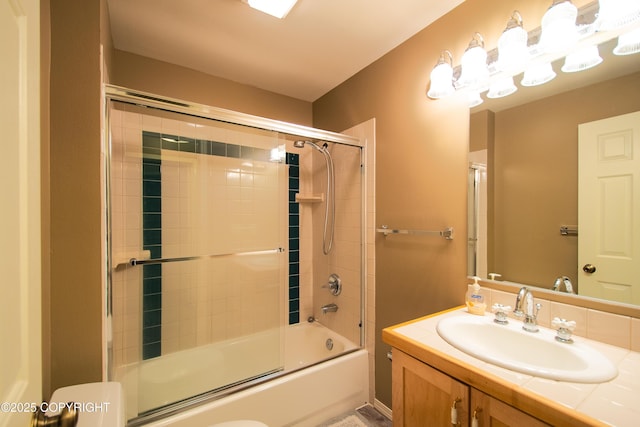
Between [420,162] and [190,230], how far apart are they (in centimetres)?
161

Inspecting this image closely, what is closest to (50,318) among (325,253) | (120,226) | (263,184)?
(120,226)

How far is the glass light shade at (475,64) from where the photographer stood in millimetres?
1275

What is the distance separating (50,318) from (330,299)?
72.2 inches

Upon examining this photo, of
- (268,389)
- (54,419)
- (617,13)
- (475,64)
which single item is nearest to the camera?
(54,419)

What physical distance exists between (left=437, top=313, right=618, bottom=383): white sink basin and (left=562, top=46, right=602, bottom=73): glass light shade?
1061 millimetres

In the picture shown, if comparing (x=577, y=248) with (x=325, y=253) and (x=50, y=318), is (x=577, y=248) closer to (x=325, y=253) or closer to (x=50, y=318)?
(x=325, y=253)

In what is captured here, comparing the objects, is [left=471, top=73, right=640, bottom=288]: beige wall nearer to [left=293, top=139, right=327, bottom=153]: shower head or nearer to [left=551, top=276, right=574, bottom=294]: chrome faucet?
[left=551, top=276, right=574, bottom=294]: chrome faucet

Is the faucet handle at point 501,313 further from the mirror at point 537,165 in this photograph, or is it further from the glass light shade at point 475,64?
the glass light shade at point 475,64

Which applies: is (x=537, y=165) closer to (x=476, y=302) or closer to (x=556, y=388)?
(x=476, y=302)

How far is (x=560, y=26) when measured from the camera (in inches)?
40.0

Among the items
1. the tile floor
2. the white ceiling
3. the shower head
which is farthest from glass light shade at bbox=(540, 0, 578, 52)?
the tile floor

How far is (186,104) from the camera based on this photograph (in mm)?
1372

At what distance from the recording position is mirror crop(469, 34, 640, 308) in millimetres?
1024

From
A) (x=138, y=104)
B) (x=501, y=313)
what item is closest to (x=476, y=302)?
(x=501, y=313)
